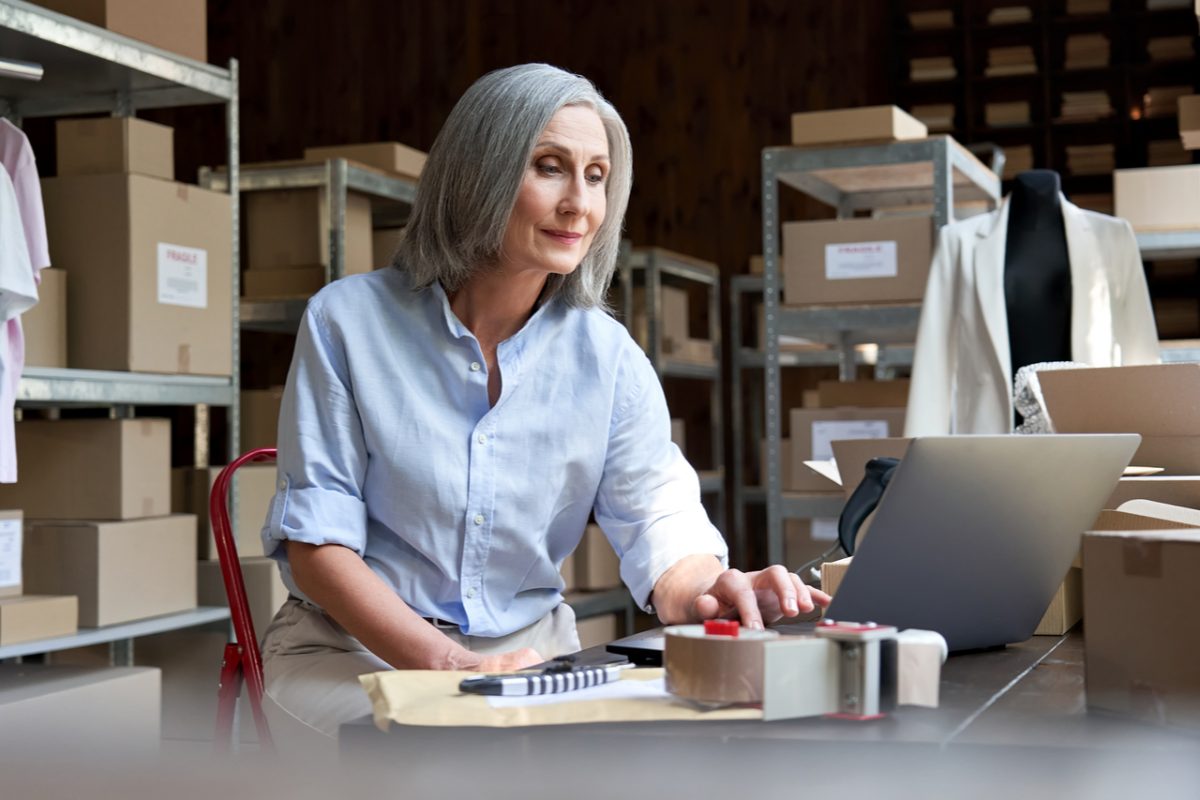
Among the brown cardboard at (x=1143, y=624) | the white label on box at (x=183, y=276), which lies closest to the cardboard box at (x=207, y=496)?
the white label on box at (x=183, y=276)

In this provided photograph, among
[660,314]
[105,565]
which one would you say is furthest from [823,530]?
[105,565]

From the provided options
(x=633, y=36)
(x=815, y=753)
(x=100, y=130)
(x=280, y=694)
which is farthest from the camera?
(x=633, y=36)

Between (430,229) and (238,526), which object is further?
(238,526)

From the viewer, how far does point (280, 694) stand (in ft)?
4.75

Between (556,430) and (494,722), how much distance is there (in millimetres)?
792

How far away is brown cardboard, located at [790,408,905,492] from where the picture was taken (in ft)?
12.6

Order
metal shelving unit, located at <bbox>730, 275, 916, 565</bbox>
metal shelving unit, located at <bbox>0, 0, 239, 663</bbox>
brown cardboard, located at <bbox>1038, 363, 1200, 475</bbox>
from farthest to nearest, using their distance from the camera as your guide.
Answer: metal shelving unit, located at <bbox>730, 275, 916, 565</bbox> → metal shelving unit, located at <bbox>0, 0, 239, 663</bbox> → brown cardboard, located at <bbox>1038, 363, 1200, 475</bbox>

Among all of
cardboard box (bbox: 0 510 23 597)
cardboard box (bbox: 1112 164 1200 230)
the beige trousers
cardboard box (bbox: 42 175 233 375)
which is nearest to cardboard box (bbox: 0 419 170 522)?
cardboard box (bbox: 42 175 233 375)

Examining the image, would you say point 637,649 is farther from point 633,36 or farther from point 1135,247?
point 633,36

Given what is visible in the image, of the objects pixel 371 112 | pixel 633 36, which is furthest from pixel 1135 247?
pixel 371 112

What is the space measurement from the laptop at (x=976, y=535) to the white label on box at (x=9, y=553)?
7.16 ft

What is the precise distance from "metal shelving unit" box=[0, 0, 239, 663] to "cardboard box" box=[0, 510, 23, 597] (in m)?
0.14

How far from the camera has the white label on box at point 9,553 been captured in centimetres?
289

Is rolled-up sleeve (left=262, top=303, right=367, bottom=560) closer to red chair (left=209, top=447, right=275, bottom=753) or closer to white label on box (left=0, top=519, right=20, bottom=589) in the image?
red chair (left=209, top=447, right=275, bottom=753)
